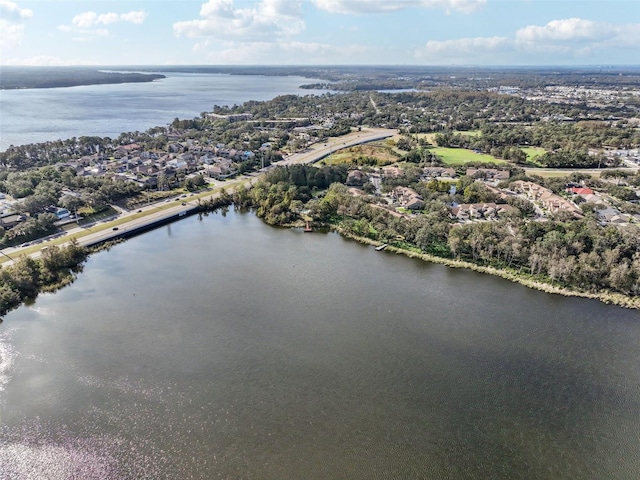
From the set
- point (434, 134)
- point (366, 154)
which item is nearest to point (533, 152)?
point (434, 134)

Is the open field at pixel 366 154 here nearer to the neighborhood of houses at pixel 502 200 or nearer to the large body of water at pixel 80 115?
the neighborhood of houses at pixel 502 200

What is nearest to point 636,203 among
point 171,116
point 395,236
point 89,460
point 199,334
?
point 395,236

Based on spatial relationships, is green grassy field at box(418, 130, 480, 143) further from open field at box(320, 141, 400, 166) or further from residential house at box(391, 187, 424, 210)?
residential house at box(391, 187, 424, 210)

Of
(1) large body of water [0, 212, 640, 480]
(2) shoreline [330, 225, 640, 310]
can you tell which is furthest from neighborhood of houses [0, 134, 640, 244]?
(1) large body of water [0, 212, 640, 480]

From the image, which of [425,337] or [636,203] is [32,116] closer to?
[425,337]

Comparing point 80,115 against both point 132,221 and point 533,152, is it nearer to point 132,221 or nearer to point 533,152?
point 132,221

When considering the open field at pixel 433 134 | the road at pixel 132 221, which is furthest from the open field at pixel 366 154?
the open field at pixel 433 134
